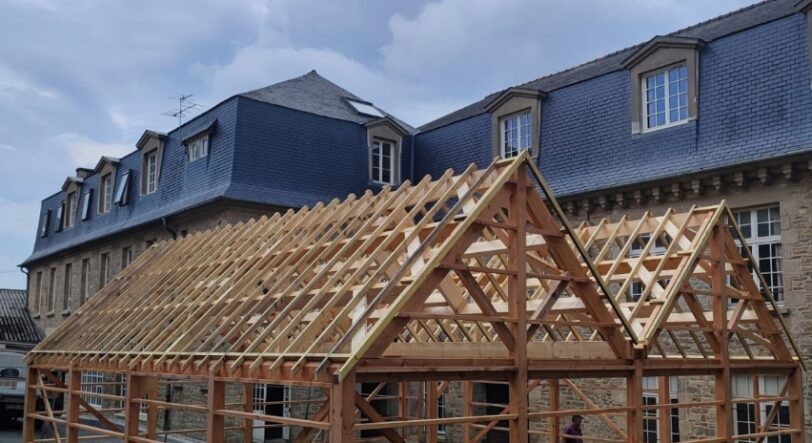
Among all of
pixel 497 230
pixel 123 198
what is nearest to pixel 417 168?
pixel 123 198

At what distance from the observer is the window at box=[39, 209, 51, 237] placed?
34.8 metres

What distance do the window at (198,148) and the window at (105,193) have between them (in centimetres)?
651

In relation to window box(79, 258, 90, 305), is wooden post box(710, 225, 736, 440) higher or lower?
lower

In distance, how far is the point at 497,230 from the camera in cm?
811

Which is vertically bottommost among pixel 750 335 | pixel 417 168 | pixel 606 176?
pixel 750 335

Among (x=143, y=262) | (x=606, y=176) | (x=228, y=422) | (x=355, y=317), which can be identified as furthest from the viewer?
(x=228, y=422)

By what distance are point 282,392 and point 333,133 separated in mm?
7128

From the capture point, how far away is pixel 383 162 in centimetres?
2417

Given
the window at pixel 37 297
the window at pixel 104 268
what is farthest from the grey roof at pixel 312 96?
the window at pixel 37 297

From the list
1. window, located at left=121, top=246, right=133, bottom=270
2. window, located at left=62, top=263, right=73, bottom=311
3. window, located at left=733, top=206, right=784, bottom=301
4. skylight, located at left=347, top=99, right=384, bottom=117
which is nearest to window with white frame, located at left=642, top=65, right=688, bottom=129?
window, located at left=733, top=206, right=784, bottom=301

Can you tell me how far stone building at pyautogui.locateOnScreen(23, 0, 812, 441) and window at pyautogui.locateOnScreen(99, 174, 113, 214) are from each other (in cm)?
7

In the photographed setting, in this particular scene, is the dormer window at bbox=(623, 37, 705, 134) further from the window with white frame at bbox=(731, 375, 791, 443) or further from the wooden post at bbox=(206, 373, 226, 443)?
the wooden post at bbox=(206, 373, 226, 443)

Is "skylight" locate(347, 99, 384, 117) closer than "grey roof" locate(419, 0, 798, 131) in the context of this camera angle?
No

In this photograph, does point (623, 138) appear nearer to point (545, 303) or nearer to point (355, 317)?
point (545, 303)
